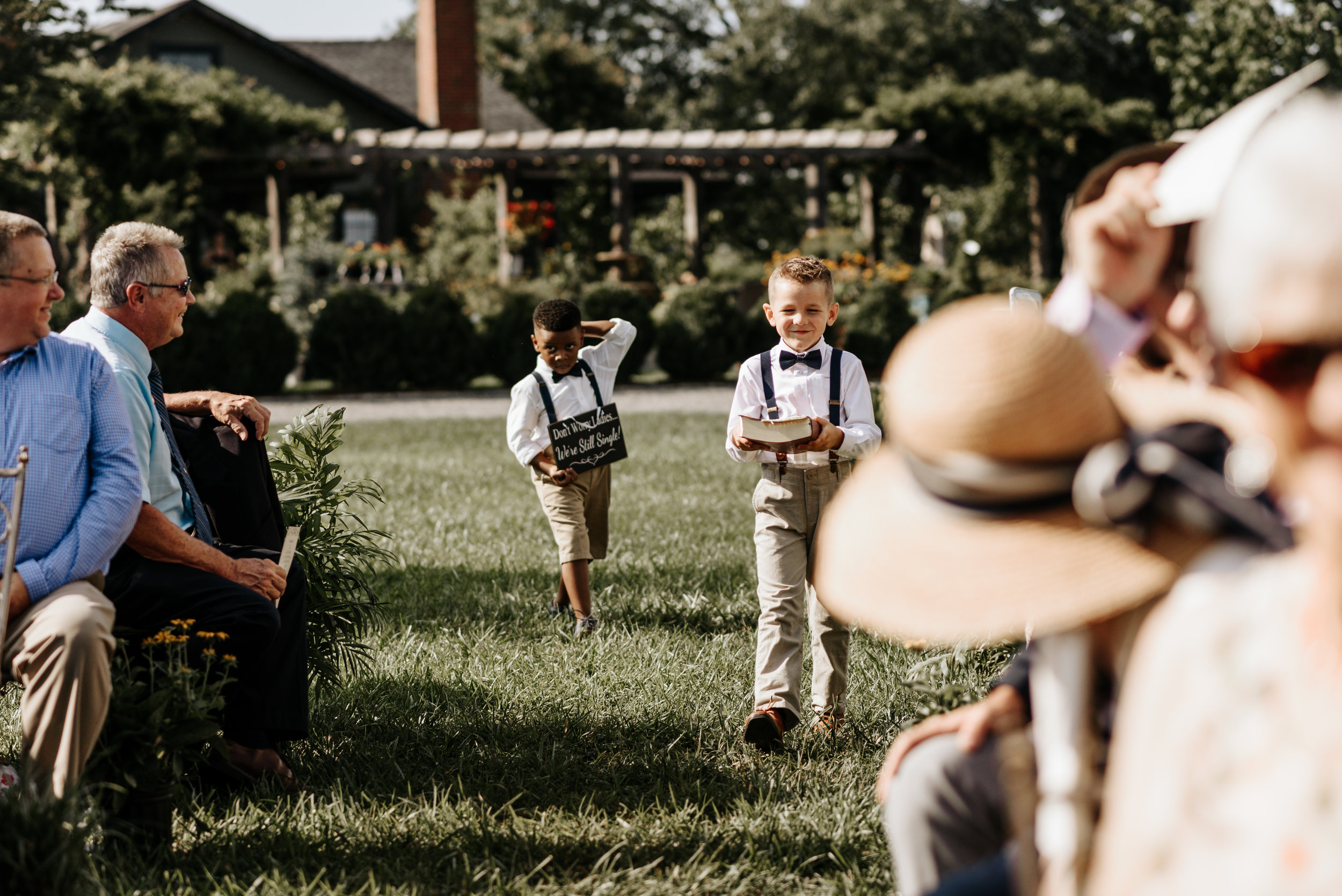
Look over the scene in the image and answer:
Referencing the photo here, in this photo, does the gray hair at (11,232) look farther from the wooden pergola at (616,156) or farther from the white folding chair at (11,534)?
the wooden pergola at (616,156)

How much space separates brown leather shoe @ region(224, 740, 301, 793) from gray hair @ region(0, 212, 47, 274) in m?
1.45

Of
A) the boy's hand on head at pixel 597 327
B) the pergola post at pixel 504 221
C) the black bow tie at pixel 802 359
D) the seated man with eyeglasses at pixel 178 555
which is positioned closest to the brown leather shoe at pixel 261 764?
the seated man with eyeglasses at pixel 178 555

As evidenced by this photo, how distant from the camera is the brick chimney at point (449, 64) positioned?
91.7ft

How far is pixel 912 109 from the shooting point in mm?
24625

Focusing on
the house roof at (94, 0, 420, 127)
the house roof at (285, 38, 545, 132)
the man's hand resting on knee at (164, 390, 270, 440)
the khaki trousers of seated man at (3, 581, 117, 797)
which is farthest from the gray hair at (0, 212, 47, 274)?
the house roof at (285, 38, 545, 132)

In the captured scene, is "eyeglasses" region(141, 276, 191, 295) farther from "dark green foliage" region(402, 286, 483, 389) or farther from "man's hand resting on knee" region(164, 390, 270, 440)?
"dark green foliage" region(402, 286, 483, 389)

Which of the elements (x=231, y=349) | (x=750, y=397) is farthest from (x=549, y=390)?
(x=231, y=349)

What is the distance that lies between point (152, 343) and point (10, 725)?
1.44 m

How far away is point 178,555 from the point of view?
130 inches

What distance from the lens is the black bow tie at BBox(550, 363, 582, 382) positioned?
568 cm

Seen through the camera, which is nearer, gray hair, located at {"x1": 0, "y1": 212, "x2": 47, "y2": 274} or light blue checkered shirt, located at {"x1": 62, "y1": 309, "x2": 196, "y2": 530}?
gray hair, located at {"x1": 0, "y1": 212, "x2": 47, "y2": 274}

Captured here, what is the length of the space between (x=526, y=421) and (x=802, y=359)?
178 centimetres

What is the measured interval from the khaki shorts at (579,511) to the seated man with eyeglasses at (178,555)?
1.76m

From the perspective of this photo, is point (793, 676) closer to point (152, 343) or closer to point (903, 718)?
point (903, 718)
